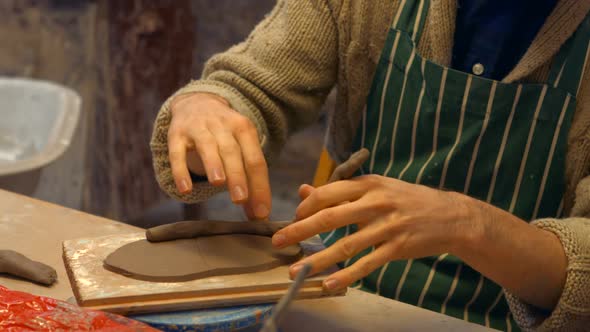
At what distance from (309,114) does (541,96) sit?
0.45 meters

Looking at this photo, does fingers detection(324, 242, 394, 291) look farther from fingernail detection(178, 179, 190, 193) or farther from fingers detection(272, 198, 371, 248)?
fingernail detection(178, 179, 190, 193)

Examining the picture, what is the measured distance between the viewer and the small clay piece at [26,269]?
1.03 meters

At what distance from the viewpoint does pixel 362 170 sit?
4.48 feet

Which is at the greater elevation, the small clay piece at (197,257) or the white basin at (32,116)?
the small clay piece at (197,257)

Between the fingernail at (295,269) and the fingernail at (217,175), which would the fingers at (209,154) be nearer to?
the fingernail at (217,175)

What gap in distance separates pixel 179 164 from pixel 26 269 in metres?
0.27

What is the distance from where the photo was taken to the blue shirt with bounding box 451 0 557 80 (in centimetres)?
121

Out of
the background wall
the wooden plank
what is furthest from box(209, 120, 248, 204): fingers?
the background wall

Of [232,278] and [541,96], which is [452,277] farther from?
[232,278]

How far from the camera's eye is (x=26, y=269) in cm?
103

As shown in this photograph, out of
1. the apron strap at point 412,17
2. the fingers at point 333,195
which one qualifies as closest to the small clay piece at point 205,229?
the fingers at point 333,195

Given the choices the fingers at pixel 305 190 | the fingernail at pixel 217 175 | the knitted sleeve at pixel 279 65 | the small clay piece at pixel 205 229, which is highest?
the knitted sleeve at pixel 279 65

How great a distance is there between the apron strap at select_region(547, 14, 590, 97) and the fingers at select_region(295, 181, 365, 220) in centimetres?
46

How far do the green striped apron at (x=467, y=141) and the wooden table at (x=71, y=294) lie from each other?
0.18 m
